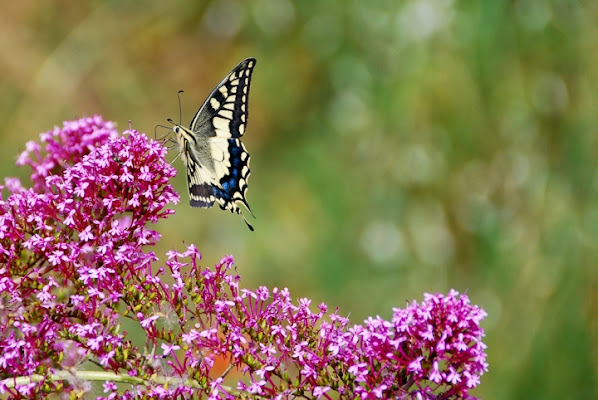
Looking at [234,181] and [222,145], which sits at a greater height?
[222,145]

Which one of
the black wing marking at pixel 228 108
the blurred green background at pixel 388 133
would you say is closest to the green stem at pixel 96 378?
the black wing marking at pixel 228 108

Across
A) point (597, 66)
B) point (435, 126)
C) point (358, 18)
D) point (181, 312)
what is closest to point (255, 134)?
point (358, 18)

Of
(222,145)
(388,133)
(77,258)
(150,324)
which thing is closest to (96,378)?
(150,324)

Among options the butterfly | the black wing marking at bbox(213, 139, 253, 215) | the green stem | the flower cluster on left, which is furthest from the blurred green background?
the green stem

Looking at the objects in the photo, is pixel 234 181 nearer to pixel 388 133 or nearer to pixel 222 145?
pixel 222 145

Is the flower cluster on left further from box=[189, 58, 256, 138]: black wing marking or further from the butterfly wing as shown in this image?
box=[189, 58, 256, 138]: black wing marking

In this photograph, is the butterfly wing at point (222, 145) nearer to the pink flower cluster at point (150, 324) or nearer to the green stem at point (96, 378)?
the pink flower cluster at point (150, 324)

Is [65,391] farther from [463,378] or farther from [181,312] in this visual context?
[463,378]
